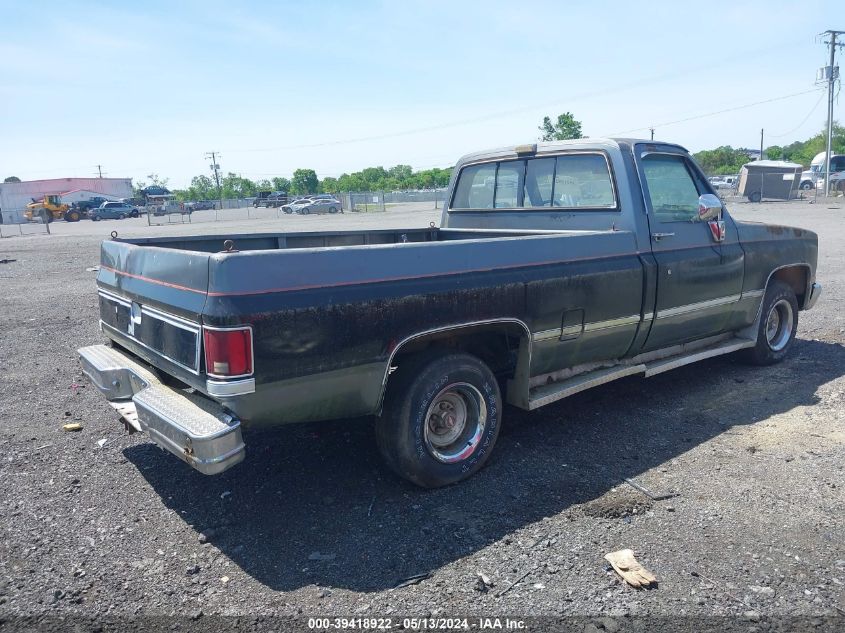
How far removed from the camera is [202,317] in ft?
10.2

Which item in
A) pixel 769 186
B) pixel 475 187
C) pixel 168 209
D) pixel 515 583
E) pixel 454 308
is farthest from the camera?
pixel 168 209

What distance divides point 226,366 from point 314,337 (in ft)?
1.45

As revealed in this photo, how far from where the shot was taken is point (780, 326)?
6.58 meters

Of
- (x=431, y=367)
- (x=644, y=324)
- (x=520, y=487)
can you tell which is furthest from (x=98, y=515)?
(x=644, y=324)

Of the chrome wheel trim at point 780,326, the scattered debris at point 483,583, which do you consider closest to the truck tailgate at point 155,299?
the scattered debris at point 483,583

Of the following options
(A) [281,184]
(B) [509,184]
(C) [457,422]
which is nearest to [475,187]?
(B) [509,184]

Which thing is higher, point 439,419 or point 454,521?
point 439,419

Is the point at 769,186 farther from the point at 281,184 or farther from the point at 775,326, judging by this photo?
the point at 281,184

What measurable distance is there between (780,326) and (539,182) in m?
3.11

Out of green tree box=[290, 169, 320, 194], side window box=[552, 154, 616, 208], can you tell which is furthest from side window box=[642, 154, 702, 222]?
green tree box=[290, 169, 320, 194]

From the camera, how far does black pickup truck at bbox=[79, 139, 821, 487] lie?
314 cm

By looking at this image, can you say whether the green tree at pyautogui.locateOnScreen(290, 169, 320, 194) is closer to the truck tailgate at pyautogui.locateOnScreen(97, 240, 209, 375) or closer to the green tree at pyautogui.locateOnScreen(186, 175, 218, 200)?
the green tree at pyautogui.locateOnScreen(186, 175, 218, 200)

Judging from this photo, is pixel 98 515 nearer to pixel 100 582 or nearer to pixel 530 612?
pixel 100 582

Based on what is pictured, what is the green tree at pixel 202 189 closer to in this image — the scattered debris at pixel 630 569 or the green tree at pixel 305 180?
the green tree at pixel 305 180
